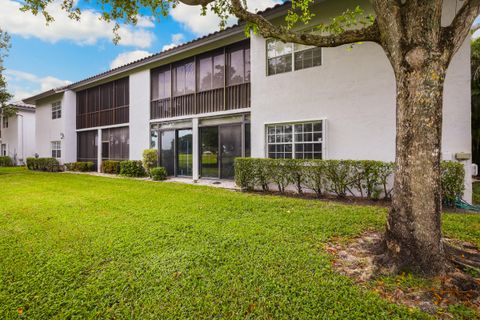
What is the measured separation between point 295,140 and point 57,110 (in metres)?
20.9

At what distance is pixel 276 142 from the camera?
951 centimetres

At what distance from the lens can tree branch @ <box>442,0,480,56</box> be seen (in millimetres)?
3141

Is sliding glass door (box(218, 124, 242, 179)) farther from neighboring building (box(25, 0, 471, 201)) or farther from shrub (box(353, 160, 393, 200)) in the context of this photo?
shrub (box(353, 160, 393, 200))

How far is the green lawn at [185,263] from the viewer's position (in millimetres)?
2486

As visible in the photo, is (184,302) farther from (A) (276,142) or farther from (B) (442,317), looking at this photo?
(A) (276,142)

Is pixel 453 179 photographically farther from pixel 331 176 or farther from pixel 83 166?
pixel 83 166

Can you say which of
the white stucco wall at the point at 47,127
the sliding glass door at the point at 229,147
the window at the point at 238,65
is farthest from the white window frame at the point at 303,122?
the white stucco wall at the point at 47,127

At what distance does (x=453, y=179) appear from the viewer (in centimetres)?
617

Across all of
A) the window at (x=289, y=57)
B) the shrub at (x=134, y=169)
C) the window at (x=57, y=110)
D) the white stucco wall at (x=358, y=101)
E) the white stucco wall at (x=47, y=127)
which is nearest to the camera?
the white stucco wall at (x=358, y=101)

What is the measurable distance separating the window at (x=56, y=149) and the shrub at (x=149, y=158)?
1107 cm

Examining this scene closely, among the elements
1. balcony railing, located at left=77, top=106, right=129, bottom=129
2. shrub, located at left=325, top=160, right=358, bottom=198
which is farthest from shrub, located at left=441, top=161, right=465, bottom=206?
balcony railing, located at left=77, top=106, right=129, bottom=129

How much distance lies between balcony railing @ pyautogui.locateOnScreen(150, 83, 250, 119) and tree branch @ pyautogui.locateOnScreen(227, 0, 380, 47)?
20.8 feet

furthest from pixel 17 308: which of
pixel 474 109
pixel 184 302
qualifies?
pixel 474 109

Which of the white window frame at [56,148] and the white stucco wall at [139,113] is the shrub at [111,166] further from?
the white window frame at [56,148]
